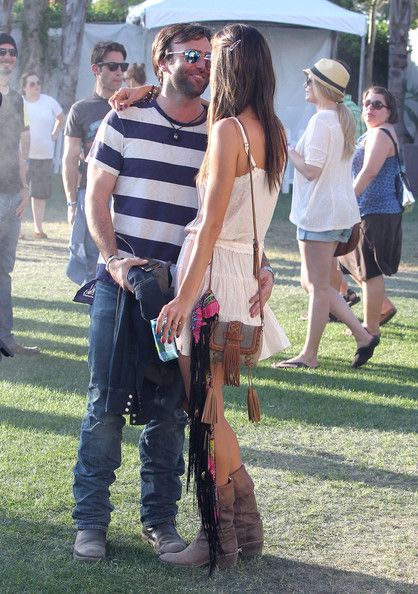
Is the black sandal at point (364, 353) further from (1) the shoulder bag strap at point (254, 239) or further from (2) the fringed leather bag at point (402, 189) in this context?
(1) the shoulder bag strap at point (254, 239)

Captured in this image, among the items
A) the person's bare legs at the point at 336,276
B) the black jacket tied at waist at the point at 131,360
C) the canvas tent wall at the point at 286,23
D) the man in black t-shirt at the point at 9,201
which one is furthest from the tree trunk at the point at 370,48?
the black jacket tied at waist at the point at 131,360

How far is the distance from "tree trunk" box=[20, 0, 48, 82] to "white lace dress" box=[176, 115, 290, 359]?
19.2 meters

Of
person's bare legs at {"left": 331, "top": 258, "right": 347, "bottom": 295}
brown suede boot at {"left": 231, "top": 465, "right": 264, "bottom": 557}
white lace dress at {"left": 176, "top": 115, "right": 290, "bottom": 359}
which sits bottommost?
person's bare legs at {"left": 331, "top": 258, "right": 347, "bottom": 295}

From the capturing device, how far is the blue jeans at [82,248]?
7.90m

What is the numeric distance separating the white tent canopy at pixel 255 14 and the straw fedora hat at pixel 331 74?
13.5m

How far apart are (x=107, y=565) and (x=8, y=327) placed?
3660mm

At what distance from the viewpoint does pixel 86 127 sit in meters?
7.60

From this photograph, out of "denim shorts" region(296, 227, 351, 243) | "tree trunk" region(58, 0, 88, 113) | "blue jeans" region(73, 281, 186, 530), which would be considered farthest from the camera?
"tree trunk" region(58, 0, 88, 113)

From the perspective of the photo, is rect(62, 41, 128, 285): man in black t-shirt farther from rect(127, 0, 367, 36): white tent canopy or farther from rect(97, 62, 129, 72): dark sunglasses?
rect(127, 0, 367, 36): white tent canopy

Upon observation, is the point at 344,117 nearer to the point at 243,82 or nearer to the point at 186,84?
the point at 186,84

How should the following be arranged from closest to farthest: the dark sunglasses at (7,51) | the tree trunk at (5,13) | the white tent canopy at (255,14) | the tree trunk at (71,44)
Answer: the dark sunglasses at (7,51) → the tree trunk at (5,13) → the white tent canopy at (255,14) → the tree trunk at (71,44)

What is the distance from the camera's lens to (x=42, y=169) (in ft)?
47.3

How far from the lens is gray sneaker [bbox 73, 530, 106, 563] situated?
3879 mm

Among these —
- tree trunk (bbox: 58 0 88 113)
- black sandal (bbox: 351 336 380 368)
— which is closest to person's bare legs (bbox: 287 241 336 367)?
black sandal (bbox: 351 336 380 368)
